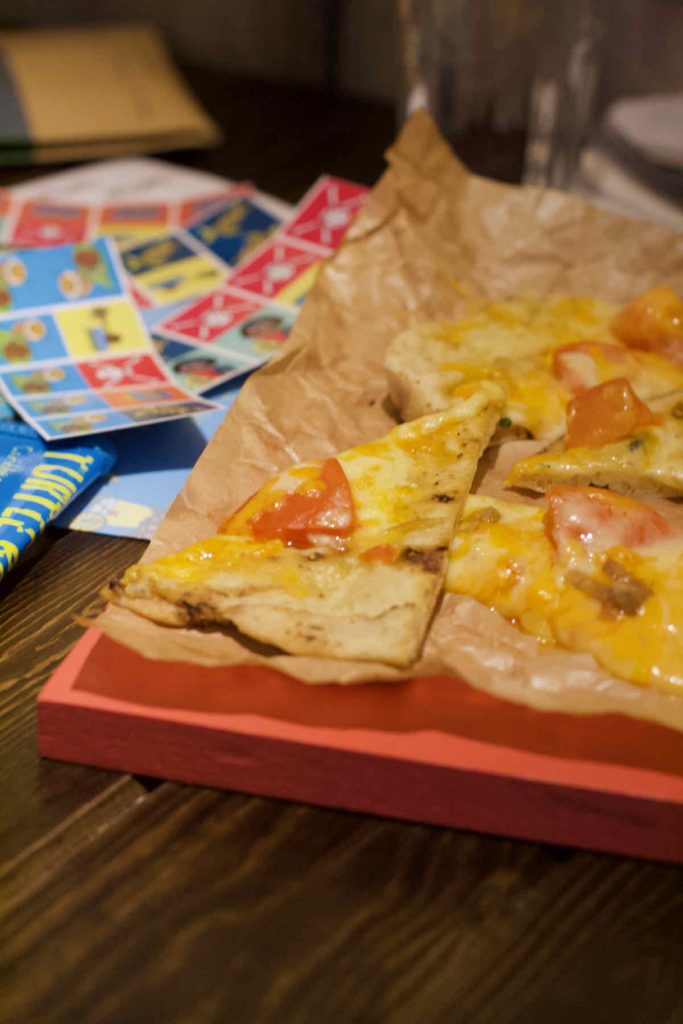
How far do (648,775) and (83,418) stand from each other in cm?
101

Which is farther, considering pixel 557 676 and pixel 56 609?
pixel 56 609

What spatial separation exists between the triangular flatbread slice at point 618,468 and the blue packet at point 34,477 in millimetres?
629

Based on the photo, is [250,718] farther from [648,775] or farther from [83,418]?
[83,418]

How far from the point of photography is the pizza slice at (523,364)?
5.86 feet

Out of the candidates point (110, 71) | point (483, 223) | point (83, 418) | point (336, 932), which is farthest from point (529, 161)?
point (336, 932)

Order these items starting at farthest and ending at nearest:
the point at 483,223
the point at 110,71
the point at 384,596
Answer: the point at 110,71
the point at 483,223
the point at 384,596

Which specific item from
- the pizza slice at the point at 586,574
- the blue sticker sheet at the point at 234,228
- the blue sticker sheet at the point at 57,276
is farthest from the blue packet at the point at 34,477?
the blue sticker sheet at the point at 234,228

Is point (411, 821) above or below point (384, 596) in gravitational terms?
below

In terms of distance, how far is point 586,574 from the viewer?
4.58ft

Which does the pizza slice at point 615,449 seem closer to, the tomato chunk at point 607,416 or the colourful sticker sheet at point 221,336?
the tomato chunk at point 607,416

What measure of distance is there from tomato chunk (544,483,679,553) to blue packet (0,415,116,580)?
2.21 feet

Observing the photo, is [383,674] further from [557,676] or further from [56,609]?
[56,609]

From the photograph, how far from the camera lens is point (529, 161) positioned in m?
2.74

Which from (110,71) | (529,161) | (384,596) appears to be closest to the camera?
(384,596)
